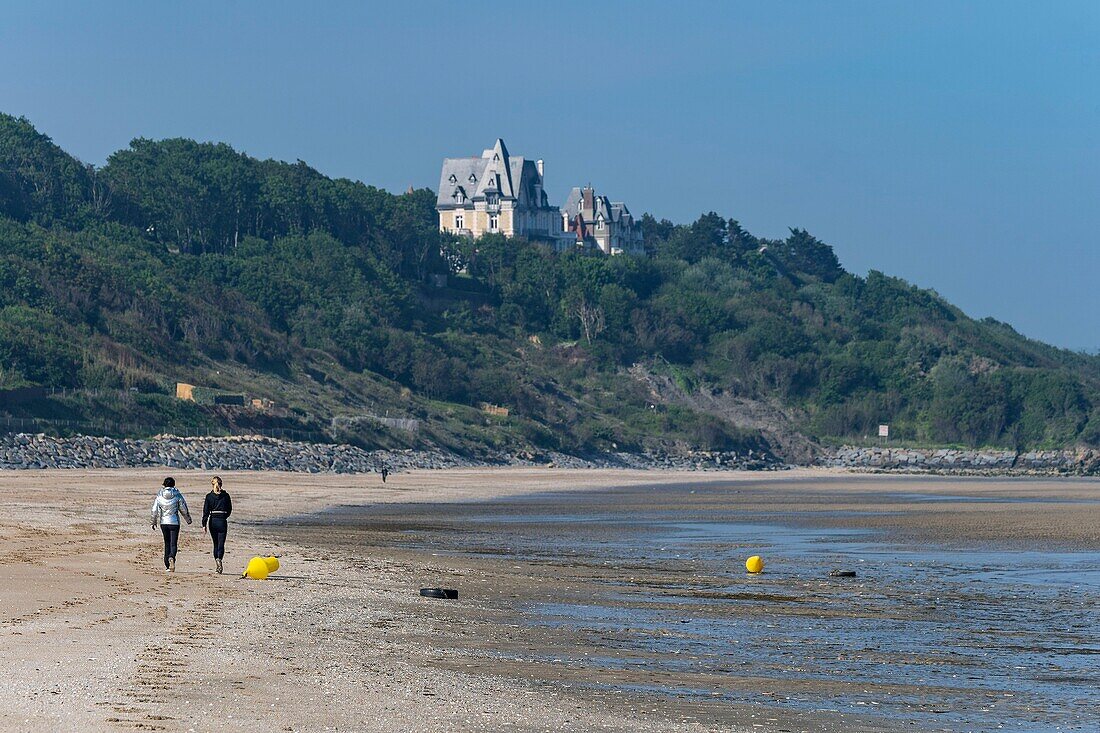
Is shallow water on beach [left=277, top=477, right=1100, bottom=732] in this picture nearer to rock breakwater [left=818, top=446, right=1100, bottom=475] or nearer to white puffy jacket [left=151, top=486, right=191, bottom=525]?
white puffy jacket [left=151, top=486, right=191, bottom=525]

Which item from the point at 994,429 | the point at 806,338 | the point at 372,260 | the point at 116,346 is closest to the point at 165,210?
the point at 372,260

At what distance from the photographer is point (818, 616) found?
19.9 m

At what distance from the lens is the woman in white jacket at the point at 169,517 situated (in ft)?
73.7

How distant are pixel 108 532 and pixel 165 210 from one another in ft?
322

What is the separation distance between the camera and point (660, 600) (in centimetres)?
2131

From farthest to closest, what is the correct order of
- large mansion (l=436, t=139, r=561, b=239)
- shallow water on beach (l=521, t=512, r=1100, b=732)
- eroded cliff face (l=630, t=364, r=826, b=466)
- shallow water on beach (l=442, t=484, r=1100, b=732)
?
1. large mansion (l=436, t=139, r=561, b=239)
2. eroded cliff face (l=630, t=364, r=826, b=466)
3. shallow water on beach (l=442, t=484, r=1100, b=732)
4. shallow water on beach (l=521, t=512, r=1100, b=732)

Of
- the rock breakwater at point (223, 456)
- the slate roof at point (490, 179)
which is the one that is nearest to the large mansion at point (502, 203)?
the slate roof at point (490, 179)

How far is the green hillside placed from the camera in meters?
87.5

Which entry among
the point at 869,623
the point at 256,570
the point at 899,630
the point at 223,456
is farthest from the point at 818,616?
the point at 223,456

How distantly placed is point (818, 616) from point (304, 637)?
7.23 metres

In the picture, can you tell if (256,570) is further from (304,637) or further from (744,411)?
(744,411)

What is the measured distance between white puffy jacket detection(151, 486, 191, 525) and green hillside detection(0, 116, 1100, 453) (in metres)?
51.0

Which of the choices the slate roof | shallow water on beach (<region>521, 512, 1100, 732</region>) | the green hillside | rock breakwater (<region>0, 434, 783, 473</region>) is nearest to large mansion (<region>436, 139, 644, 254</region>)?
the slate roof

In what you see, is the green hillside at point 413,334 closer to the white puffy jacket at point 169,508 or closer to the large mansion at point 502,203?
the large mansion at point 502,203
